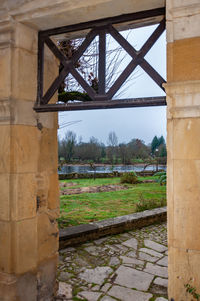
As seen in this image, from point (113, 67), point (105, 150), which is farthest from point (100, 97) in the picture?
point (105, 150)

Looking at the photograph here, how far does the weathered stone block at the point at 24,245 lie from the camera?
231cm

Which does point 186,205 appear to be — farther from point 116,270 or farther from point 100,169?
point 100,169

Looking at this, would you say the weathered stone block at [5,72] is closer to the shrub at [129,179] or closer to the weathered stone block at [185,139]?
the weathered stone block at [185,139]

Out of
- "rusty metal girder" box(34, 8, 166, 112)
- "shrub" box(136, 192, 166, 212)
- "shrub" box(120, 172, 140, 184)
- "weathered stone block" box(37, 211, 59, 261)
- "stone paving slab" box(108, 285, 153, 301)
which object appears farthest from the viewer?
"shrub" box(120, 172, 140, 184)

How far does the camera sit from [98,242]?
4539mm

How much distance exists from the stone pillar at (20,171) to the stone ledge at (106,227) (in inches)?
68.0

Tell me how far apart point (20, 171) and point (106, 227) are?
114 inches

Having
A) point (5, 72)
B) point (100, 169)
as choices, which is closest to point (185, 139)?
point (5, 72)

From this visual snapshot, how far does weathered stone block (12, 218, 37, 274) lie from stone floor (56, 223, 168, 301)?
0.73 meters

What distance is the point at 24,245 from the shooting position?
2.38 meters

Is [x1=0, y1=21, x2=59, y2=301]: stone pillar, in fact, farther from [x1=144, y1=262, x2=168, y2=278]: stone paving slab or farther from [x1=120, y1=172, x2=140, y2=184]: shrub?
[x1=120, y1=172, x2=140, y2=184]: shrub

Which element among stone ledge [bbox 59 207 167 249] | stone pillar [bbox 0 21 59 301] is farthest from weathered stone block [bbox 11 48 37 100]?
stone ledge [bbox 59 207 167 249]

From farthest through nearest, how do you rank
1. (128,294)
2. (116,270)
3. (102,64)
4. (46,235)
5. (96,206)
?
(96,206) < (116,270) < (128,294) < (46,235) < (102,64)

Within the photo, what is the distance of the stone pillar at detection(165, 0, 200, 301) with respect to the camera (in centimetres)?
170
